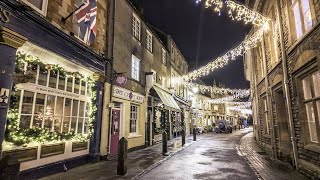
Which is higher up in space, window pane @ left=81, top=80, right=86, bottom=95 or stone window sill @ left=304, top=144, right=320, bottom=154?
window pane @ left=81, top=80, right=86, bottom=95

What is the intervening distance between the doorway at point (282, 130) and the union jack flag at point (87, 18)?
8566mm

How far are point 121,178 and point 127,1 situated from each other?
10135 mm

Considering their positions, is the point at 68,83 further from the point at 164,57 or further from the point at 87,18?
the point at 164,57

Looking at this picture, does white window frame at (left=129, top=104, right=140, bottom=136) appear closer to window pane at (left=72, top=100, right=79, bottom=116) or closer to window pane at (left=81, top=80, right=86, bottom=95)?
window pane at (left=81, top=80, right=86, bottom=95)

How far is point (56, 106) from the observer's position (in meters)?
7.44

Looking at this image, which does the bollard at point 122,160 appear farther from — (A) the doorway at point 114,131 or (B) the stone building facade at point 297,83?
(B) the stone building facade at point 297,83

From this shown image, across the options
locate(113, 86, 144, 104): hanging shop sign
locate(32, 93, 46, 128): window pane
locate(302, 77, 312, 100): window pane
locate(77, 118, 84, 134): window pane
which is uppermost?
locate(113, 86, 144, 104): hanging shop sign

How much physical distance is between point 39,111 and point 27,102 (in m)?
0.52

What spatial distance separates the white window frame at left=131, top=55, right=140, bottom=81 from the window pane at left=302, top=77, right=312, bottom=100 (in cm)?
900

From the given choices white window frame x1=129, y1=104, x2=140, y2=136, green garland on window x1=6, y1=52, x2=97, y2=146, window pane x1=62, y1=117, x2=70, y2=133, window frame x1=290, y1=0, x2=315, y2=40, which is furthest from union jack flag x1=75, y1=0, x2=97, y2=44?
window frame x1=290, y1=0, x2=315, y2=40

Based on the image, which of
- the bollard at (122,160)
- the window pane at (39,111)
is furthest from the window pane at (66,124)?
the bollard at (122,160)

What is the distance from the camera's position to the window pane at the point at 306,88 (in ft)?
23.0

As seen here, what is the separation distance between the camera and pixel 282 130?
32.9ft

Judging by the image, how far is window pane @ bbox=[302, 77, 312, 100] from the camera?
7.01m
